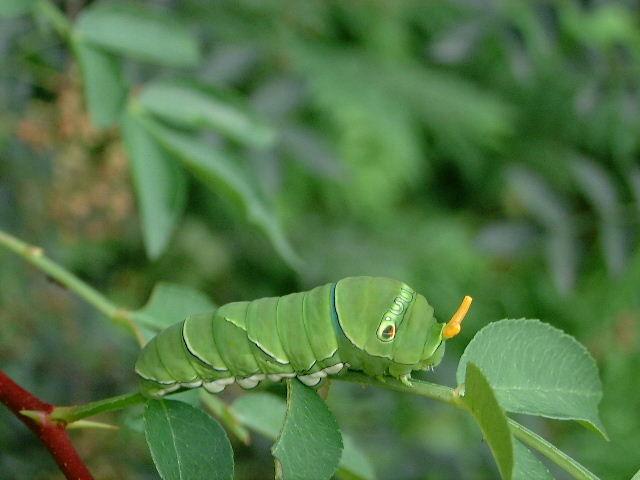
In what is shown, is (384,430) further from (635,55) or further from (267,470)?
(635,55)

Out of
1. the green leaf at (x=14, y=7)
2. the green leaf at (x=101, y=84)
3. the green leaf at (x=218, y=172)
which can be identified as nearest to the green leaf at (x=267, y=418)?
the green leaf at (x=218, y=172)

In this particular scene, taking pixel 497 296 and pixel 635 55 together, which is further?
pixel 497 296

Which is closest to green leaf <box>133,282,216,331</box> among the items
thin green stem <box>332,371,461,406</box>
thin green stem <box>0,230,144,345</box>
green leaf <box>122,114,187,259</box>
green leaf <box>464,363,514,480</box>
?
thin green stem <box>0,230,144,345</box>

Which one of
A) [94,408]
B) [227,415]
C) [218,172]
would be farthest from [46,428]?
[218,172]

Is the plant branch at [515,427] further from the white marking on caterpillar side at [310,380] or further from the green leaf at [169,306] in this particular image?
the green leaf at [169,306]

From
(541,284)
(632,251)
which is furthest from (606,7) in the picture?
(541,284)

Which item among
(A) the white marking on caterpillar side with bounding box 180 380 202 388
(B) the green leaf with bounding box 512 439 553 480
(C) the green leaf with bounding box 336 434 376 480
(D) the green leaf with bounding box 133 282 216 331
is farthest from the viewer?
(D) the green leaf with bounding box 133 282 216 331

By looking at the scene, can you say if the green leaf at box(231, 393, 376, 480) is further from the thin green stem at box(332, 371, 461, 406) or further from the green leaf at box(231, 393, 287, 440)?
the thin green stem at box(332, 371, 461, 406)
